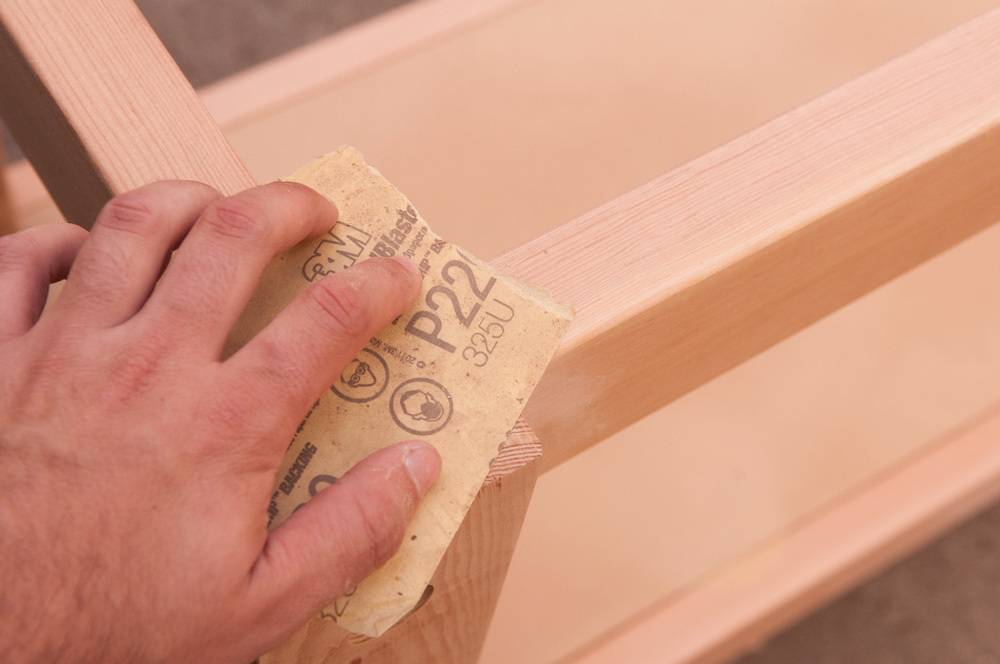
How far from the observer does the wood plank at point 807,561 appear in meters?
0.86

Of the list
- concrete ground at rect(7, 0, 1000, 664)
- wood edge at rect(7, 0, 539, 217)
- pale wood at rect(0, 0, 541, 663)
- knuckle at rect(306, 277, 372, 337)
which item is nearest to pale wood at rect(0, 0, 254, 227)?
pale wood at rect(0, 0, 541, 663)

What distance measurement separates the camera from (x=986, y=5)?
1092mm

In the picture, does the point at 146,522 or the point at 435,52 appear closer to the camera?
the point at 146,522

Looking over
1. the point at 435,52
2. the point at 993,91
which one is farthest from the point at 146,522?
the point at 435,52

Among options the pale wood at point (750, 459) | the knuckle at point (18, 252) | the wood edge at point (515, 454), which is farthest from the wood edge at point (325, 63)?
the wood edge at point (515, 454)

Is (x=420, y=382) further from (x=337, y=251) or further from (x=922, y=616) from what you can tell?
(x=922, y=616)

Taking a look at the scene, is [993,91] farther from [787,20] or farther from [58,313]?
[787,20]

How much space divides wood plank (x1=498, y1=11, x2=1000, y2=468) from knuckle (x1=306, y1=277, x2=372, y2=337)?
9cm

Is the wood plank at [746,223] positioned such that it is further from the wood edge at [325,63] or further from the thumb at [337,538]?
the wood edge at [325,63]

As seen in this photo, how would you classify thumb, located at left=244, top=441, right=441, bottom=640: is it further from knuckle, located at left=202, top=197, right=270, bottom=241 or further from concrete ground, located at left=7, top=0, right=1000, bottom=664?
concrete ground, located at left=7, top=0, right=1000, bottom=664

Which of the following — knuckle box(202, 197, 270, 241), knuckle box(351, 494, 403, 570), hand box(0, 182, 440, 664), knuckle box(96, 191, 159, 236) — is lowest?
knuckle box(351, 494, 403, 570)

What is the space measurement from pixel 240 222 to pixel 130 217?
0.16ft

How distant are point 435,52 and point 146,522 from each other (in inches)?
30.9

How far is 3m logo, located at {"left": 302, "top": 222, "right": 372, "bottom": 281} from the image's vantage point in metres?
0.45
